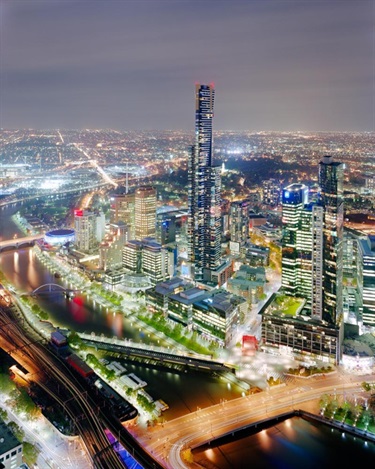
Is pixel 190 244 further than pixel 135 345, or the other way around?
pixel 190 244

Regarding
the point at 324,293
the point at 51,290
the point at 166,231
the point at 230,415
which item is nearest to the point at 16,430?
the point at 230,415

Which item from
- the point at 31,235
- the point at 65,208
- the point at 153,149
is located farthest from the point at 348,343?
the point at 153,149

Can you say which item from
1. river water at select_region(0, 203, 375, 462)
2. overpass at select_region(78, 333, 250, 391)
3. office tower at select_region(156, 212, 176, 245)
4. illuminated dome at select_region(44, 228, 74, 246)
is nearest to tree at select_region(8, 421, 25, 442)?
river water at select_region(0, 203, 375, 462)

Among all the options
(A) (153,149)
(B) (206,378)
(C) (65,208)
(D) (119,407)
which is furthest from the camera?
(A) (153,149)

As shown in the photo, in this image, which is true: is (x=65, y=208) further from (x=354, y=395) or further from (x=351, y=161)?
(x=354, y=395)

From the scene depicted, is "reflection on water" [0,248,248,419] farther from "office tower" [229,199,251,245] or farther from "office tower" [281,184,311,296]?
"office tower" [229,199,251,245]

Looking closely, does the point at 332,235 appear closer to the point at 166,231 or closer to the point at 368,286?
the point at 368,286
